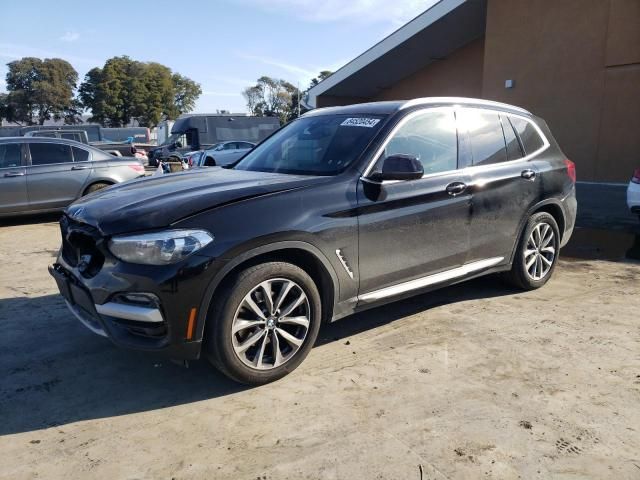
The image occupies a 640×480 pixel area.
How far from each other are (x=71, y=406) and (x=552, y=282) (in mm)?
4637

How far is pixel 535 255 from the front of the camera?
5160 mm

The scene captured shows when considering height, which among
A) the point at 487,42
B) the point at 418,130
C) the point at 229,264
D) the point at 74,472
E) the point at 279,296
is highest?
the point at 487,42

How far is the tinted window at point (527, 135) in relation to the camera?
16.7 ft

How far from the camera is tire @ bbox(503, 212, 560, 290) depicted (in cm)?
500

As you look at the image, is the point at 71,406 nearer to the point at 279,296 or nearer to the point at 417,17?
the point at 279,296

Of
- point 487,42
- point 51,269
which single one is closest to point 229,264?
point 51,269

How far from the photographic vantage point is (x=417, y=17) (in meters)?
15.0


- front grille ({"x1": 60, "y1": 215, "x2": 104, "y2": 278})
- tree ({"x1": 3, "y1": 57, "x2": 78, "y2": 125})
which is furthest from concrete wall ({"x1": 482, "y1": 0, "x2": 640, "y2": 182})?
tree ({"x1": 3, "y1": 57, "x2": 78, "y2": 125})

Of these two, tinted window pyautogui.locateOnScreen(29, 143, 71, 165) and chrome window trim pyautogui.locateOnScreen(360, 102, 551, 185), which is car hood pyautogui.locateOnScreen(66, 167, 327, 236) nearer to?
chrome window trim pyautogui.locateOnScreen(360, 102, 551, 185)

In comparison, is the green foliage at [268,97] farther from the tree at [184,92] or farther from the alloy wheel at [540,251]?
the alloy wheel at [540,251]

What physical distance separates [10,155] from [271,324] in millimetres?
7990

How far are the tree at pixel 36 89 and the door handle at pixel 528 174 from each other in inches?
2846

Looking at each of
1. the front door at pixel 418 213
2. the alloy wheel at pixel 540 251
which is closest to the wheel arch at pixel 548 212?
the alloy wheel at pixel 540 251

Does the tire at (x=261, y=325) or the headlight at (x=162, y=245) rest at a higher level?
the headlight at (x=162, y=245)
